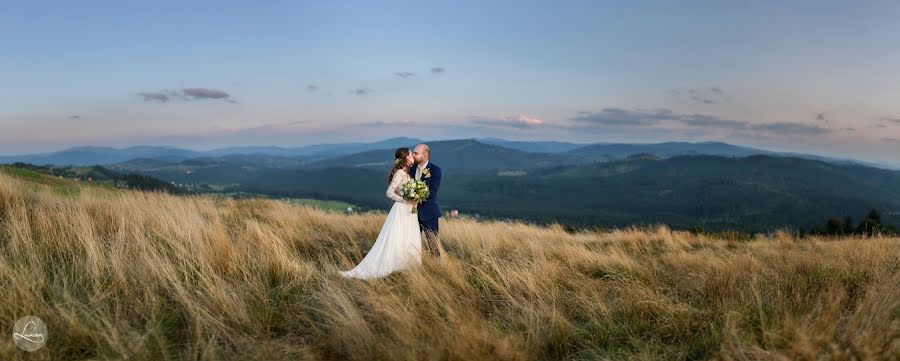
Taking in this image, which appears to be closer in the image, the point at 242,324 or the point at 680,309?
the point at 242,324

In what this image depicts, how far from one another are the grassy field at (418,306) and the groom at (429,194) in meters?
1.00

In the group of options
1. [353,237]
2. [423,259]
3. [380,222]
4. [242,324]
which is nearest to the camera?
[242,324]

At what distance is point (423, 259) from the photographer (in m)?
6.75

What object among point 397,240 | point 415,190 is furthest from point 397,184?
point 397,240

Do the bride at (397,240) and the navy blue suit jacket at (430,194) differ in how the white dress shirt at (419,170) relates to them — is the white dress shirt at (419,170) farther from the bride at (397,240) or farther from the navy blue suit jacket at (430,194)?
the bride at (397,240)

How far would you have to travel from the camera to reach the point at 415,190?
7.13 meters

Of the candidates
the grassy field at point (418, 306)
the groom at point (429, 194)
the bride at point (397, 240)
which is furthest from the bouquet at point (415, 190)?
the grassy field at point (418, 306)

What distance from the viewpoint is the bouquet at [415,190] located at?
7071 millimetres

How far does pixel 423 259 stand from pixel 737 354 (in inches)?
166

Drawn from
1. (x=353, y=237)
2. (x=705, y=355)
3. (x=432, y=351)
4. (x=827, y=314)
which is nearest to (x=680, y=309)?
(x=705, y=355)

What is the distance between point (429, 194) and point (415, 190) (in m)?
0.38

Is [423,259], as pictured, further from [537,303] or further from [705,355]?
[705,355]

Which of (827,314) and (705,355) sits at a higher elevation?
(827,314)

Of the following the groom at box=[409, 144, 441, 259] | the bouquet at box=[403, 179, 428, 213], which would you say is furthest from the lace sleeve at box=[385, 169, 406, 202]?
the groom at box=[409, 144, 441, 259]
